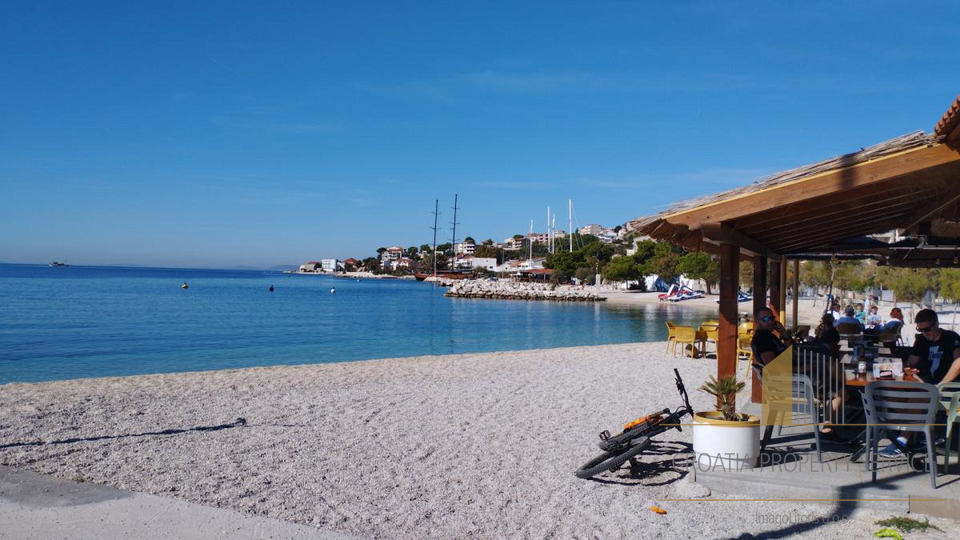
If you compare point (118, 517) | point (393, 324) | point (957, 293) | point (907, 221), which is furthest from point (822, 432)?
point (393, 324)

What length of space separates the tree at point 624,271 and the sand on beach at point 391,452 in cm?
6863

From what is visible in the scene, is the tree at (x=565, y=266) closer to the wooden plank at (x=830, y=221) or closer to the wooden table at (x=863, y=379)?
the wooden plank at (x=830, y=221)

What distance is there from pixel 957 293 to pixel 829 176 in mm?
22240

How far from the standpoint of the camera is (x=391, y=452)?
661cm

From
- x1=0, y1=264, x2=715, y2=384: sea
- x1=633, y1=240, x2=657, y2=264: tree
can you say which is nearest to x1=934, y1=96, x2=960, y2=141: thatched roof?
x1=0, y1=264, x2=715, y2=384: sea

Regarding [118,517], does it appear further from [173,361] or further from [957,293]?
[957,293]

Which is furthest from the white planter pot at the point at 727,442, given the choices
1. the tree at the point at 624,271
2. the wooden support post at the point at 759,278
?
the tree at the point at 624,271

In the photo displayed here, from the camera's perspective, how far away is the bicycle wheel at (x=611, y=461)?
5551mm

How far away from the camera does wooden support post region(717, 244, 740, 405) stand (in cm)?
609

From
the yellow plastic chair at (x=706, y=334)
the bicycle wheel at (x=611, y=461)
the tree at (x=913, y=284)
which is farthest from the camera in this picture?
the tree at (x=913, y=284)

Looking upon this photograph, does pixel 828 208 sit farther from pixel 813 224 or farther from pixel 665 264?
pixel 665 264

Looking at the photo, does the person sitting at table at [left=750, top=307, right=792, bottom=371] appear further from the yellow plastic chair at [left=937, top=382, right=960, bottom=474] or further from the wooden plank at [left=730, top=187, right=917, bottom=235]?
the yellow plastic chair at [left=937, top=382, right=960, bottom=474]

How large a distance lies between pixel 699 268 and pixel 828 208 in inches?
2561

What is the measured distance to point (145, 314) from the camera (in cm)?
4034
